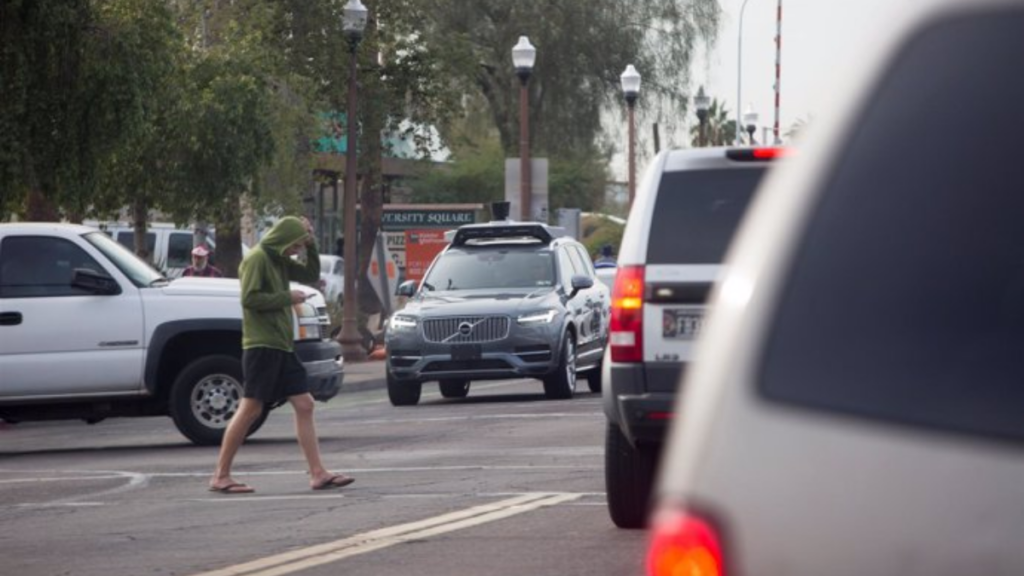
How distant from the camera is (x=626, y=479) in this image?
34.4 ft

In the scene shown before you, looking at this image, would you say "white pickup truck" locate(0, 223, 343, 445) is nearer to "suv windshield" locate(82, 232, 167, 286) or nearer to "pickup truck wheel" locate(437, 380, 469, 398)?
"suv windshield" locate(82, 232, 167, 286)

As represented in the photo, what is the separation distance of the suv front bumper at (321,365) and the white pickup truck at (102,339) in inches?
0.5

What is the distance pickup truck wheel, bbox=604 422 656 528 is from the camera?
10.4 meters

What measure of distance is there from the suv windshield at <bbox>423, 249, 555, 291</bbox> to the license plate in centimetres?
1347

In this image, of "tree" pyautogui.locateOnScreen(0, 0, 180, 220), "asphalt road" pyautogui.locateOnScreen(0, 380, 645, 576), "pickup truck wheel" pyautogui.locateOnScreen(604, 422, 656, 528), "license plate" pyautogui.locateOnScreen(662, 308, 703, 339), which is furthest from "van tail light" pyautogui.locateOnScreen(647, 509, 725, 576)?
"tree" pyautogui.locateOnScreen(0, 0, 180, 220)

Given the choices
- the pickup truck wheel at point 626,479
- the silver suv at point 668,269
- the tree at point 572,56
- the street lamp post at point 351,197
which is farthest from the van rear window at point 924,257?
the tree at point 572,56

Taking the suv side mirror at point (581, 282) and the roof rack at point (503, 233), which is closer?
the suv side mirror at point (581, 282)

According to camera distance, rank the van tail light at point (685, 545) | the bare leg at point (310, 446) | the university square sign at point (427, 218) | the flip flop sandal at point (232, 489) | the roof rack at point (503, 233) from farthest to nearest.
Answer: the university square sign at point (427, 218) < the roof rack at point (503, 233) < the flip flop sandal at point (232, 489) < the bare leg at point (310, 446) < the van tail light at point (685, 545)

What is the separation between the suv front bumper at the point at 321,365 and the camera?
58.2ft

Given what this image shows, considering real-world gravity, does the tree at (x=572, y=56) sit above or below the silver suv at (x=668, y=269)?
above

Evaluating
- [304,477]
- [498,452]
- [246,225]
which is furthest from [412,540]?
[246,225]

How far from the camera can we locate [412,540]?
35.1 ft

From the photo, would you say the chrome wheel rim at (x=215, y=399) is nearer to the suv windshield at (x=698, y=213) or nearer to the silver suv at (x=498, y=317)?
the silver suv at (x=498, y=317)

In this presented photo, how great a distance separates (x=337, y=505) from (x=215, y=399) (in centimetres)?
564
